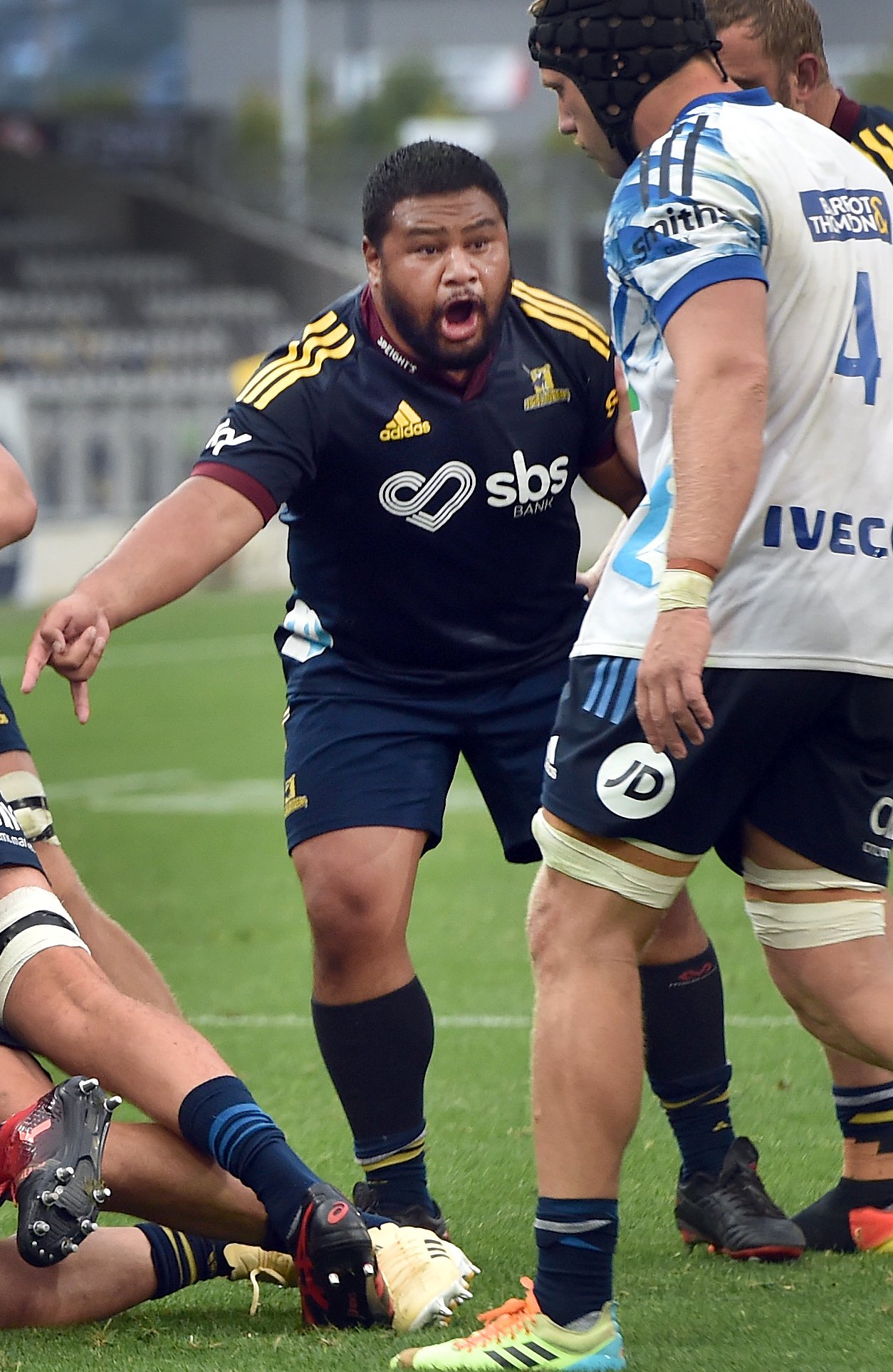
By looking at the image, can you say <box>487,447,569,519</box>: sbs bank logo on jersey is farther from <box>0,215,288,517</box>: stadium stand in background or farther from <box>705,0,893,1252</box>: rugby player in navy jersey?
<box>0,215,288,517</box>: stadium stand in background

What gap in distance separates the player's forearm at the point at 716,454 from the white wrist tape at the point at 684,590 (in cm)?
2

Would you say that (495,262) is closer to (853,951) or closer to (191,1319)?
(853,951)

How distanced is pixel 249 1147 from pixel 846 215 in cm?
167

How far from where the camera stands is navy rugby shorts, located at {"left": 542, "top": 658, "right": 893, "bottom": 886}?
2.97 m

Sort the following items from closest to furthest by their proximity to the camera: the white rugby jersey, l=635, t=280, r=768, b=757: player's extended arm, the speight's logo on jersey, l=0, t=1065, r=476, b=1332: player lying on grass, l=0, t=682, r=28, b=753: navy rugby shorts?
l=635, t=280, r=768, b=757: player's extended arm → the white rugby jersey → l=0, t=1065, r=476, b=1332: player lying on grass → the speight's logo on jersey → l=0, t=682, r=28, b=753: navy rugby shorts

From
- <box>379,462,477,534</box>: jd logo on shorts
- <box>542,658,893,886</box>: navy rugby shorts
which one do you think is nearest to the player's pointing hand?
<box>542,658,893,886</box>: navy rugby shorts

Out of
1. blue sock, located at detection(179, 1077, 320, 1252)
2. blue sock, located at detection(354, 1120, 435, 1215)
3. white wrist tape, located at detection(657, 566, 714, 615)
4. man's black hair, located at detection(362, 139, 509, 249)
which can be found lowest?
blue sock, located at detection(354, 1120, 435, 1215)

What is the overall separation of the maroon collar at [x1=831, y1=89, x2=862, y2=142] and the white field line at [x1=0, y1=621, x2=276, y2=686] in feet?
35.1

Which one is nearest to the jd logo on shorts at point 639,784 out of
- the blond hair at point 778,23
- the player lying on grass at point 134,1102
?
the player lying on grass at point 134,1102

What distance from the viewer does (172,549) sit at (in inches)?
134

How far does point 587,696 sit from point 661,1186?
4.97 feet

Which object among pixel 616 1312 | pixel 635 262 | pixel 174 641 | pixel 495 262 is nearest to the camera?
pixel 635 262

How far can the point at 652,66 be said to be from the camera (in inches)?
119

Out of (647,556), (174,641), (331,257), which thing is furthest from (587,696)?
(331,257)
